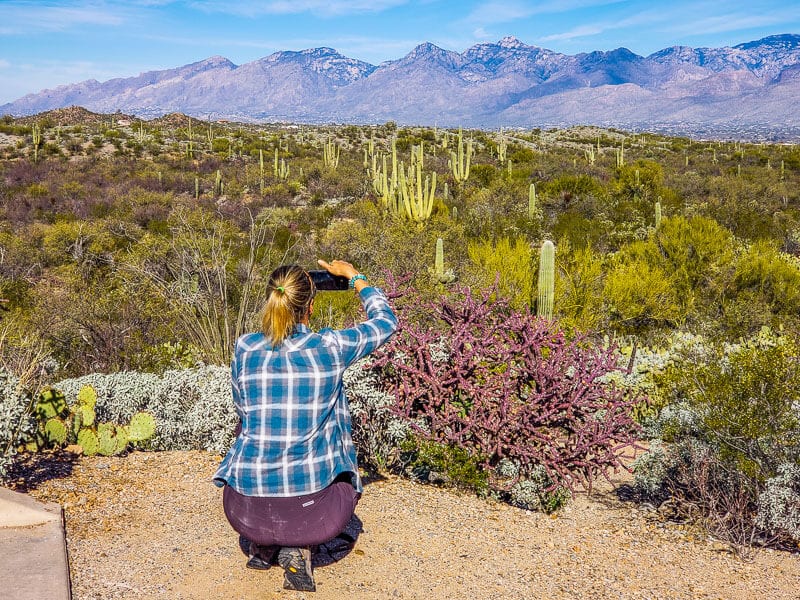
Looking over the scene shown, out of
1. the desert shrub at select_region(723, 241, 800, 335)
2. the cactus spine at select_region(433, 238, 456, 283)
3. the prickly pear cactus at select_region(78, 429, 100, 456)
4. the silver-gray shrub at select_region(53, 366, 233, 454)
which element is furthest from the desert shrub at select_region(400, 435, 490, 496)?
the desert shrub at select_region(723, 241, 800, 335)

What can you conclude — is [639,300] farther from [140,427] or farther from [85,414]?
[85,414]

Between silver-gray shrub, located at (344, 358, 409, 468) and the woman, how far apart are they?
1.63 m

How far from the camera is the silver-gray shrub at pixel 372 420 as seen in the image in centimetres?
464

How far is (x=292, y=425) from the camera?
9.18ft

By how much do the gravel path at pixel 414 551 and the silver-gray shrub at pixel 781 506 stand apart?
0.18m

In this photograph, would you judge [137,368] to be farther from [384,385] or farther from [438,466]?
[438,466]

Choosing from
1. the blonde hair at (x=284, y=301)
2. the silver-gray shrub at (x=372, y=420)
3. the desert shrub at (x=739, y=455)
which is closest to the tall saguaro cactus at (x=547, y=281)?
the desert shrub at (x=739, y=455)

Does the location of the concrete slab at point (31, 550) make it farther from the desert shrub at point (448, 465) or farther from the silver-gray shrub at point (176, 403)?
the desert shrub at point (448, 465)

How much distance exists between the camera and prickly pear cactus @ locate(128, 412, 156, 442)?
4.88 m

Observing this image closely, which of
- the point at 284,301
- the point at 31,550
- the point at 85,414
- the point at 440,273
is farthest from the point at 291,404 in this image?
the point at 440,273

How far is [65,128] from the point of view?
47.0m

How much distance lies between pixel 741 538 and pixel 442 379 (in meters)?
1.90

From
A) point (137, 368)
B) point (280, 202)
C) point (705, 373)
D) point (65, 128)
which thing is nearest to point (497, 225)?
point (280, 202)

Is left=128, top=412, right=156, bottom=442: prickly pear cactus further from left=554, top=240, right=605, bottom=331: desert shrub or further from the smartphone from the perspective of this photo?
left=554, top=240, right=605, bottom=331: desert shrub
